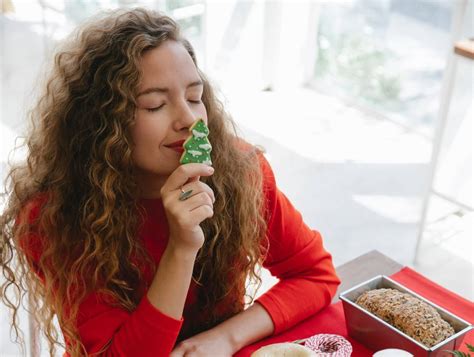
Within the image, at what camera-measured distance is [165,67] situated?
1.37 m

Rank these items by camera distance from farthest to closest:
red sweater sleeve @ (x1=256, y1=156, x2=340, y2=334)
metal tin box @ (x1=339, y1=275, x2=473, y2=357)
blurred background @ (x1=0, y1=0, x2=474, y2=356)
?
1. blurred background @ (x1=0, y1=0, x2=474, y2=356)
2. red sweater sleeve @ (x1=256, y1=156, x2=340, y2=334)
3. metal tin box @ (x1=339, y1=275, x2=473, y2=357)

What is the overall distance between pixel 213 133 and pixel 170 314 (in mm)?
410

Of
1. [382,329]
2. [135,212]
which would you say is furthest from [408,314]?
[135,212]

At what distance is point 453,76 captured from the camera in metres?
2.80

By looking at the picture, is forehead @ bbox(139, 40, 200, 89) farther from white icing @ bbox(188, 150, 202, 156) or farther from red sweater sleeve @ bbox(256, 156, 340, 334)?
red sweater sleeve @ bbox(256, 156, 340, 334)

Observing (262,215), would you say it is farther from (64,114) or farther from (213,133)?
(64,114)

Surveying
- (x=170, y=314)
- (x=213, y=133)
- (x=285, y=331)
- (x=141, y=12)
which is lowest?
(x=285, y=331)

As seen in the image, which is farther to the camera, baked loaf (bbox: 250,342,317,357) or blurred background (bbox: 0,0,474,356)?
blurred background (bbox: 0,0,474,356)

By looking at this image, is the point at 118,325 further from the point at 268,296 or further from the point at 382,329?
the point at 382,329

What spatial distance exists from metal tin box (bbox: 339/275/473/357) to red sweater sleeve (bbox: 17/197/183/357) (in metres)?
0.32

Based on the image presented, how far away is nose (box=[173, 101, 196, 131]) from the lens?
1.35m

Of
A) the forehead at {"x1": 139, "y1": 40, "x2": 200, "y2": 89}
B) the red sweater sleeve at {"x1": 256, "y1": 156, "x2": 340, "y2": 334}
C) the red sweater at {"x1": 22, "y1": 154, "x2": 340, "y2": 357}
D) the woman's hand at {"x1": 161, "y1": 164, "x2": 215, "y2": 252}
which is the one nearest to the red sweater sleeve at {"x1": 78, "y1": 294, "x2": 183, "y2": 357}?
the red sweater at {"x1": 22, "y1": 154, "x2": 340, "y2": 357}

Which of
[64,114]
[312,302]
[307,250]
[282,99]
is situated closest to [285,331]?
[312,302]

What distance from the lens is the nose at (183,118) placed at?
53.2 inches
